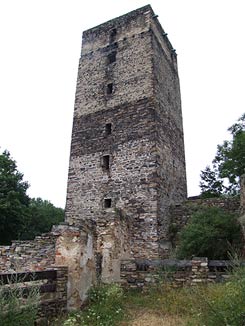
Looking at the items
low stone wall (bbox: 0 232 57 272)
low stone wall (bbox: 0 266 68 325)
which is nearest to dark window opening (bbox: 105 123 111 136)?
low stone wall (bbox: 0 232 57 272)

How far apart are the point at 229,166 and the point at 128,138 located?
5632mm

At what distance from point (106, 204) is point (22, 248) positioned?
3.73m

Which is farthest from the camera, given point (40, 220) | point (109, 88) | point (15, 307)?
point (40, 220)

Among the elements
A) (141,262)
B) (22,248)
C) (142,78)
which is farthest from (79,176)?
(141,262)

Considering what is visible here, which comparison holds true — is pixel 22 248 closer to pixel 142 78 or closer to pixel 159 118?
pixel 159 118

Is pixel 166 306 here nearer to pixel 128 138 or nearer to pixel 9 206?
pixel 128 138

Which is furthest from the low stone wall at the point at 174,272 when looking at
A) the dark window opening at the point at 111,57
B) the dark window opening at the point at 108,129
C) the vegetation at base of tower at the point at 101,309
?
the dark window opening at the point at 111,57

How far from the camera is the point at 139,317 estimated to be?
19.2 feet

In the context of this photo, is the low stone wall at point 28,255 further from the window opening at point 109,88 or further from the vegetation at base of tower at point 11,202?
the vegetation at base of tower at point 11,202

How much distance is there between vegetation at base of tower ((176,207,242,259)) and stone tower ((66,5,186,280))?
150 cm

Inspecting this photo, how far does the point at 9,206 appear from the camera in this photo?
20516 mm

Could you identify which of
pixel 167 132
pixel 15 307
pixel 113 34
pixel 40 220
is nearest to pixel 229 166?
pixel 167 132

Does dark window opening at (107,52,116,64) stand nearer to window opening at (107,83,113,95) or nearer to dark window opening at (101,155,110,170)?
window opening at (107,83,113,95)

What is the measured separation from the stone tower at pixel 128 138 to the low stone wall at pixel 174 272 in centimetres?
183
